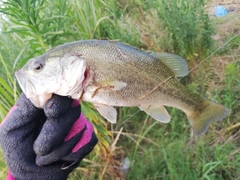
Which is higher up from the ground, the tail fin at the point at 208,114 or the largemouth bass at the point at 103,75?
the largemouth bass at the point at 103,75

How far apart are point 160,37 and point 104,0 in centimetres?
72

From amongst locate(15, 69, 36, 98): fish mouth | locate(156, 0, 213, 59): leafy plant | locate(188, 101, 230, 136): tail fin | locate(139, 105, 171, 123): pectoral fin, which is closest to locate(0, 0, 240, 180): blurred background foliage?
locate(156, 0, 213, 59): leafy plant

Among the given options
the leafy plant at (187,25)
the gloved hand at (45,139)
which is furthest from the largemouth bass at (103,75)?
the leafy plant at (187,25)

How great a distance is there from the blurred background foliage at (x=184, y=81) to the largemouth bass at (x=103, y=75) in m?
0.67

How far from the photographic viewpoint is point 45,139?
1581 mm

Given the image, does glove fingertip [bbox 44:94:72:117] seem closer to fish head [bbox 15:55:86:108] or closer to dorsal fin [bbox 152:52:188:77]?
fish head [bbox 15:55:86:108]

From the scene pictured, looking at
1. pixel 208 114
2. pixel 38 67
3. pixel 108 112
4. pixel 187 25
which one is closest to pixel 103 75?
pixel 108 112

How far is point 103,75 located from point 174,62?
0.35 meters

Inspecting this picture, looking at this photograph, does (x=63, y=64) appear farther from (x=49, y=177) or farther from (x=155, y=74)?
(x=49, y=177)

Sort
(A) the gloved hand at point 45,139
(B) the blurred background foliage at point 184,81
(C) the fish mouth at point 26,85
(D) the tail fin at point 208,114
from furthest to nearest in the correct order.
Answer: (B) the blurred background foliage at point 184,81 < (D) the tail fin at point 208,114 < (A) the gloved hand at point 45,139 < (C) the fish mouth at point 26,85

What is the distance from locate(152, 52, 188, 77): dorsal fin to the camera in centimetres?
162

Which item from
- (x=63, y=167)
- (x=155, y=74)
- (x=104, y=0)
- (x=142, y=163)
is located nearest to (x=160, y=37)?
(x=104, y=0)

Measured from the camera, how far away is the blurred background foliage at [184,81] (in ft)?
7.93

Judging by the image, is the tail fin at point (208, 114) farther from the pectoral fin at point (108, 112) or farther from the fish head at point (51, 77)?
the fish head at point (51, 77)
